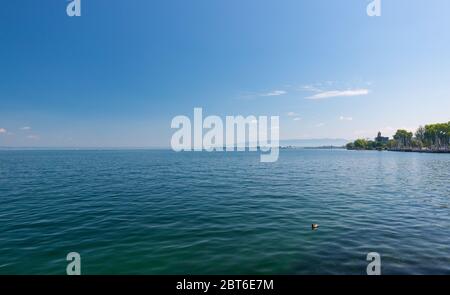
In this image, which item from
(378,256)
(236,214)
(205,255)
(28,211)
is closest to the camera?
(378,256)

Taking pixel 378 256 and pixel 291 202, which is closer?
pixel 378 256

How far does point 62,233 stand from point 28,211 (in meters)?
9.87

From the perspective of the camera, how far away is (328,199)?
2892 centimetres

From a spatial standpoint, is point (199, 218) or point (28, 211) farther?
point (28, 211)

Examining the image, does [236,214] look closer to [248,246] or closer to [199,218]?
[199,218]

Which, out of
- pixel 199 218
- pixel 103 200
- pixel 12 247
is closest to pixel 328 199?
pixel 199 218
